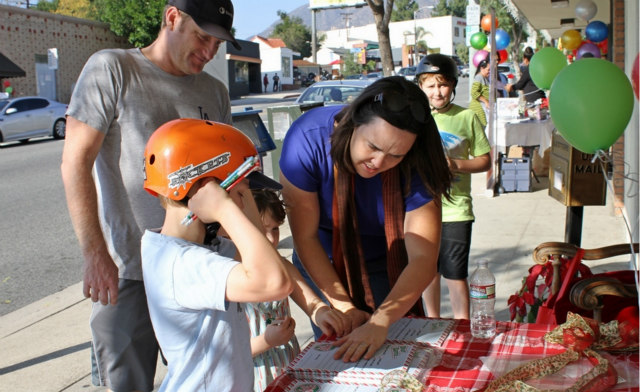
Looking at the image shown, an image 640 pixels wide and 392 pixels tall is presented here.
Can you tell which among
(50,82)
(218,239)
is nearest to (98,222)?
(218,239)

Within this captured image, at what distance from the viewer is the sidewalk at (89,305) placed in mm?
4008

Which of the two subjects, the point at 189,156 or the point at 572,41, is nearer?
the point at 189,156

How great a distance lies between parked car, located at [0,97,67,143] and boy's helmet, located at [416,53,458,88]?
16.9 meters

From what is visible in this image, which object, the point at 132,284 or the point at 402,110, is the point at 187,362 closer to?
the point at 132,284

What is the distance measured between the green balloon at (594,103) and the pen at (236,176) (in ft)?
5.82

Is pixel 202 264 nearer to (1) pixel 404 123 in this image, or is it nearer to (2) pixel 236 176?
(2) pixel 236 176

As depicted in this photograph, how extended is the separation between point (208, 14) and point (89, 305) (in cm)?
344

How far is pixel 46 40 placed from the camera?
33.9 meters

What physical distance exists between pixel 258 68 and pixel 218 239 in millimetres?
57577

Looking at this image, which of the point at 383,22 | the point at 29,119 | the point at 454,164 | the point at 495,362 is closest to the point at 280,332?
the point at 495,362

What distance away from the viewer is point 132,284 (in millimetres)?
2529

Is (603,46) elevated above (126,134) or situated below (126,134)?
above

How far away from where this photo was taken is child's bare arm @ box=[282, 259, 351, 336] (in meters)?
2.19

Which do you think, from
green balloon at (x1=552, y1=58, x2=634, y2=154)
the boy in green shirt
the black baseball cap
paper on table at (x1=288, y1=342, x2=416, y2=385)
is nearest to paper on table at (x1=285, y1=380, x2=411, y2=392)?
paper on table at (x1=288, y1=342, x2=416, y2=385)
